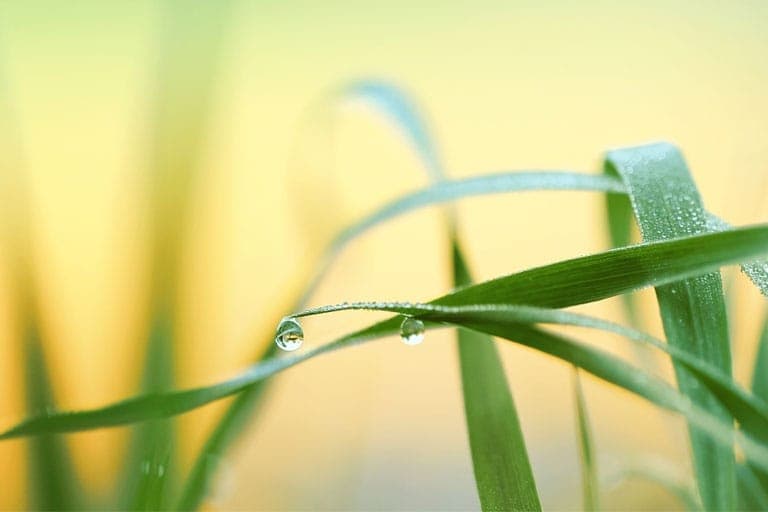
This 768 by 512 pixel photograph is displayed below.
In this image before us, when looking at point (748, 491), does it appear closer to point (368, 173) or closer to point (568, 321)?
point (568, 321)

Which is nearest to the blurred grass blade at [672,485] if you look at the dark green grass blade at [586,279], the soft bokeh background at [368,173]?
the soft bokeh background at [368,173]

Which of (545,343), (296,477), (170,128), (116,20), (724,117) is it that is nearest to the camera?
(545,343)

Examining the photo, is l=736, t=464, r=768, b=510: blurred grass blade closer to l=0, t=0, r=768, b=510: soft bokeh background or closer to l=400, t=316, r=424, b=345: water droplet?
l=400, t=316, r=424, b=345: water droplet

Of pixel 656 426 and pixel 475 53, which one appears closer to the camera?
pixel 656 426

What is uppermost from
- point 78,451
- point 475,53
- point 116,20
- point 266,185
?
point 116,20

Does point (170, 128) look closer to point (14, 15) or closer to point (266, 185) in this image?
point (266, 185)

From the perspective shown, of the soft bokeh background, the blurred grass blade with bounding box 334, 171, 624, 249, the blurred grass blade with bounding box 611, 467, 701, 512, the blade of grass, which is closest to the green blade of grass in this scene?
the blurred grass blade with bounding box 334, 171, 624, 249

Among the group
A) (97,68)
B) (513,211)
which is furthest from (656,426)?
(97,68)
